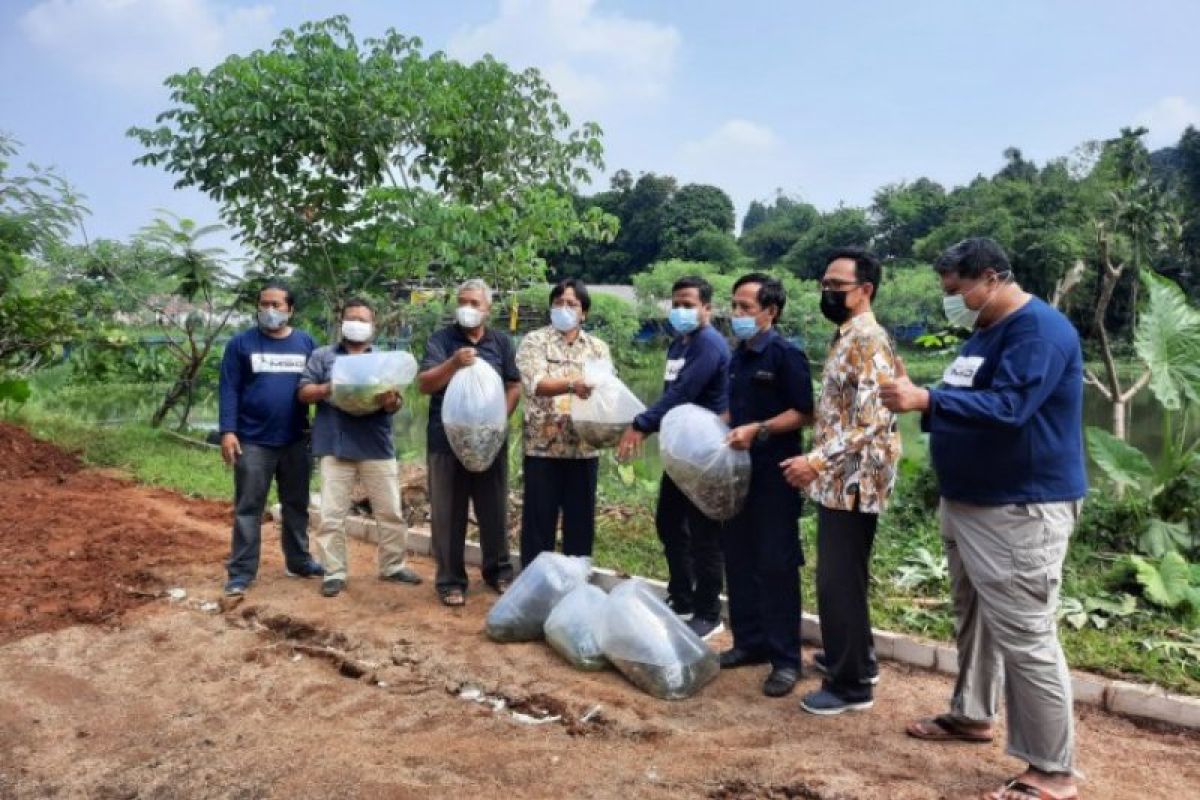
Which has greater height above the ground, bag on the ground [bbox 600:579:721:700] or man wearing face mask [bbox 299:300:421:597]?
man wearing face mask [bbox 299:300:421:597]

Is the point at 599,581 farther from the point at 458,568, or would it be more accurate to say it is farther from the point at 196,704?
the point at 196,704

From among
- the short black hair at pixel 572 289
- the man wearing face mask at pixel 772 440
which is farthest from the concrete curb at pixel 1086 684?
the short black hair at pixel 572 289

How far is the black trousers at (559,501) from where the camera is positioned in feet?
13.8

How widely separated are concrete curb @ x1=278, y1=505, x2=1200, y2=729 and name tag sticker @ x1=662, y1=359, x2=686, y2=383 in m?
1.11

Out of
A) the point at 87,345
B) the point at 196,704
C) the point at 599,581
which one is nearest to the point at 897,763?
the point at 599,581

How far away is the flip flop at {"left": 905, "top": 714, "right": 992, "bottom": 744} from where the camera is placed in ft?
9.55

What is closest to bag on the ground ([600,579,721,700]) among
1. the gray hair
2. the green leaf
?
the gray hair

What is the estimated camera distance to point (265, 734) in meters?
3.00

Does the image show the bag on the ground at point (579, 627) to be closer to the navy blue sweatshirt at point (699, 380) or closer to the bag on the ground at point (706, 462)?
the bag on the ground at point (706, 462)

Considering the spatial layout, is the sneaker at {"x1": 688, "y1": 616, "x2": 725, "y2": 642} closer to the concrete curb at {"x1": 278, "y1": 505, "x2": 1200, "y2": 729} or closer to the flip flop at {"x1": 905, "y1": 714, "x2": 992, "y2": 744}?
the concrete curb at {"x1": 278, "y1": 505, "x2": 1200, "y2": 729}

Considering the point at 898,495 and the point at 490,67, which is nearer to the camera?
the point at 898,495

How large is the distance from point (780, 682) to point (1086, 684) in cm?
114

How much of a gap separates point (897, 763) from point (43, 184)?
1105 centimetres

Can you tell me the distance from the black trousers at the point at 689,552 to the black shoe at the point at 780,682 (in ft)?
2.12
